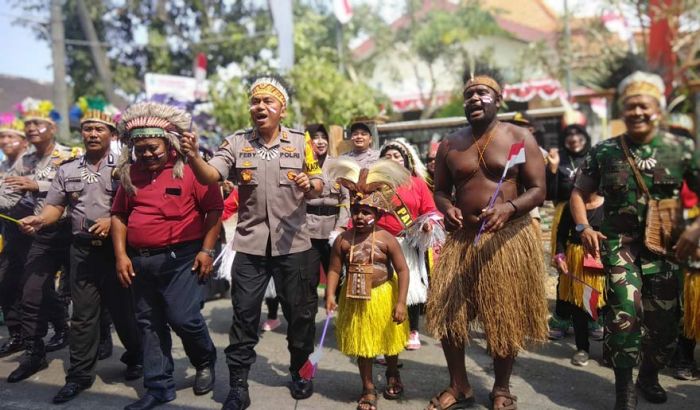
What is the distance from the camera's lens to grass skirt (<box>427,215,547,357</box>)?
12.3 feet

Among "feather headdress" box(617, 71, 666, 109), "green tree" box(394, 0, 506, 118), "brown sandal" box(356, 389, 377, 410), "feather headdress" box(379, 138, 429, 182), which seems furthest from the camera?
"green tree" box(394, 0, 506, 118)

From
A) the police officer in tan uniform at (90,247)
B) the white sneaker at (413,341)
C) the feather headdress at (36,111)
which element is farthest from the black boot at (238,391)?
the feather headdress at (36,111)

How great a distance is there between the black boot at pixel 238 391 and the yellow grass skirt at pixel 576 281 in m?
2.70

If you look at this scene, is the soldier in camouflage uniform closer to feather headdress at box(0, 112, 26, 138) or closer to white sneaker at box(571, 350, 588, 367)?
white sneaker at box(571, 350, 588, 367)

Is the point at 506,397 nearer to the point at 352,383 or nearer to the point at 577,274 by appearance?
the point at 352,383

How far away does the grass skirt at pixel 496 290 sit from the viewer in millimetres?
3742

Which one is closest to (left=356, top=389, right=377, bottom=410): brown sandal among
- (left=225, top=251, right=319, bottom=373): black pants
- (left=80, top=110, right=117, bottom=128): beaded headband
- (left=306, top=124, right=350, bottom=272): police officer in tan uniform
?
(left=225, top=251, right=319, bottom=373): black pants

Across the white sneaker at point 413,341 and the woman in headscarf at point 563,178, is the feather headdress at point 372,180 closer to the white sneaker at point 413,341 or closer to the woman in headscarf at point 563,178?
the white sneaker at point 413,341

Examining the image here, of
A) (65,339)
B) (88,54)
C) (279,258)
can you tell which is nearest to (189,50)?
(88,54)

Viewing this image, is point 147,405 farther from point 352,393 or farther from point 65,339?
point 65,339

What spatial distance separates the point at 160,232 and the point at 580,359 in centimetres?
332

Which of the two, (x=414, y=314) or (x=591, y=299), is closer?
(x=591, y=299)

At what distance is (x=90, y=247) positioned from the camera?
4512 mm

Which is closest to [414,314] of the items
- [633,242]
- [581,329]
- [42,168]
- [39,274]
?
[581,329]
